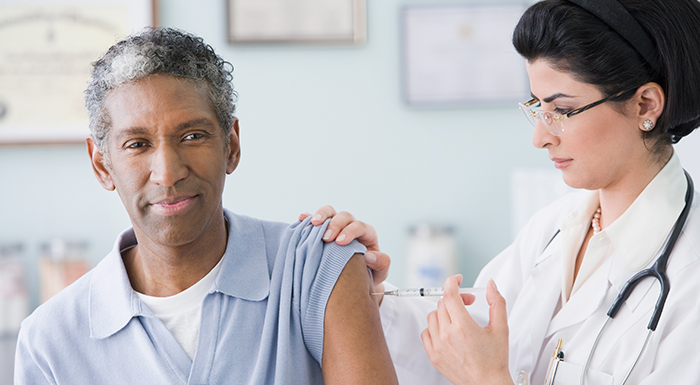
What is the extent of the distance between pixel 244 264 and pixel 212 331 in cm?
14

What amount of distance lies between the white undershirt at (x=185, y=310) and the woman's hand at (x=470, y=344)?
442 mm

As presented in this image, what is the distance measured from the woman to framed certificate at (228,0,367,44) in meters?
1.39

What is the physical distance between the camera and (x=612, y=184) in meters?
1.21

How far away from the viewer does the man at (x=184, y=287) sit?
0.99 meters

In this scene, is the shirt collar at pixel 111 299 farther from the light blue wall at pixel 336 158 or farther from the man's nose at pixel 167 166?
the light blue wall at pixel 336 158

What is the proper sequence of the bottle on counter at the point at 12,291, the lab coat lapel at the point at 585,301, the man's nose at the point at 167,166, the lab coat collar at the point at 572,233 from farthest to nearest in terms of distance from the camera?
1. the bottle on counter at the point at 12,291
2. the lab coat collar at the point at 572,233
3. the lab coat lapel at the point at 585,301
4. the man's nose at the point at 167,166

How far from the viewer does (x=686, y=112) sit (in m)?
1.10

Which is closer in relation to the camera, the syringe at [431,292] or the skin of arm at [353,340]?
the skin of arm at [353,340]

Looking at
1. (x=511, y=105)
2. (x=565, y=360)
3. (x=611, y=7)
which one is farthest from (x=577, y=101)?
(x=511, y=105)

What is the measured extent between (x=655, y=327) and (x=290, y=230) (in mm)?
676

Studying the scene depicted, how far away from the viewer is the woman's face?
1119 millimetres

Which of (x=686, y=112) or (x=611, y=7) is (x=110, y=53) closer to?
(x=611, y=7)

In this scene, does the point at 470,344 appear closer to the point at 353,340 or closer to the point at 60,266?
the point at 353,340

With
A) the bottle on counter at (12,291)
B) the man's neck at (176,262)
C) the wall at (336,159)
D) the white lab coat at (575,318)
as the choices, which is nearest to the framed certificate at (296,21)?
the wall at (336,159)
